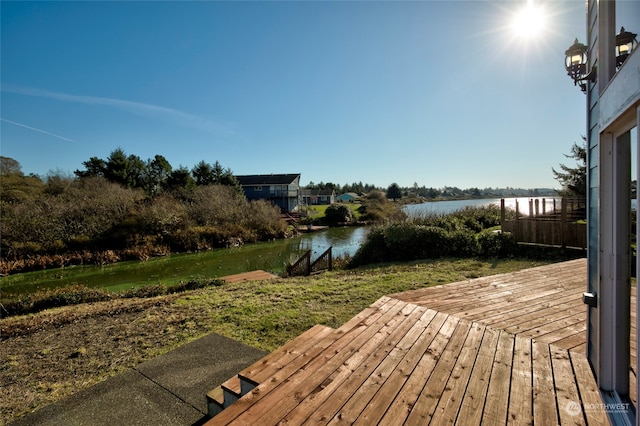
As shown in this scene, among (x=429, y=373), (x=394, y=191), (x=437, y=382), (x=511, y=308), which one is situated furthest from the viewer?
(x=394, y=191)

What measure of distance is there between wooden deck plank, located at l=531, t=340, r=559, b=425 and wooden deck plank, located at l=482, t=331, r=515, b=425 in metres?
0.14

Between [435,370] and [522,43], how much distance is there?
4326mm

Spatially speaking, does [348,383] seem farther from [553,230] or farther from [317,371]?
[553,230]

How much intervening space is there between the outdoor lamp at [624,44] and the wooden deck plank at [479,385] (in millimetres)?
1981

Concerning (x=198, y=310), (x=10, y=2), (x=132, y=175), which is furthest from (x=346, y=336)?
(x=132, y=175)

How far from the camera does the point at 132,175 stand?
81.5 ft

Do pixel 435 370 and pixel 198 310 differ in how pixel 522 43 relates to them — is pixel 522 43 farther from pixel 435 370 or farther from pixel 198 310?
pixel 198 310

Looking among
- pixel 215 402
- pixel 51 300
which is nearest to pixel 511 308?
pixel 215 402

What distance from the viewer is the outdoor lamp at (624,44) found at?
126 centimetres

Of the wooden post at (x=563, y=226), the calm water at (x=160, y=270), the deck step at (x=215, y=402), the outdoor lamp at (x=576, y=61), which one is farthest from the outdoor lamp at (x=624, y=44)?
the calm water at (x=160, y=270)

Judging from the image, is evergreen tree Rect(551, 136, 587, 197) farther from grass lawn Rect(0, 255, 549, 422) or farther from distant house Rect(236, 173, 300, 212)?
distant house Rect(236, 173, 300, 212)

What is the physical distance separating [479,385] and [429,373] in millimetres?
311

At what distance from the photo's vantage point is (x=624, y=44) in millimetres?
1378

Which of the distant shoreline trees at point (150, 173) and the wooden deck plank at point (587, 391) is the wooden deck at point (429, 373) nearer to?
the wooden deck plank at point (587, 391)
